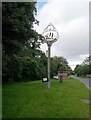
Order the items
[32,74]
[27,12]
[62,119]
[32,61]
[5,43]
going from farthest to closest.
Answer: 1. [32,74]
2. [32,61]
3. [27,12]
4. [5,43]
5. [62,119]

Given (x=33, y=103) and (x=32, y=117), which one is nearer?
(x=32, y=117)

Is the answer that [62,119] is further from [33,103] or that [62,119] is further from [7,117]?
[33,103]

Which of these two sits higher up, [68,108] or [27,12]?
[27,12]

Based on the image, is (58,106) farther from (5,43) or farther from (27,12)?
(27,12)

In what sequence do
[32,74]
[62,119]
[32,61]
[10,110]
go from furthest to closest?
[32,74] < [32,61] < [10,110] < [62,119]

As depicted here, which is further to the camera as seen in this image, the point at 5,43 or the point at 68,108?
the point at 5,43

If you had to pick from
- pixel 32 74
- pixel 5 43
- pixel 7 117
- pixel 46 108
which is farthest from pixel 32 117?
pixel 32 74

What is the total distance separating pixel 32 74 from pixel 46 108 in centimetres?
2330

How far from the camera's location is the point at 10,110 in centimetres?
1112

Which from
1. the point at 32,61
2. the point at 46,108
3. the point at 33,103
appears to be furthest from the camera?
the point at 32,61

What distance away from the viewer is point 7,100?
13188 mm

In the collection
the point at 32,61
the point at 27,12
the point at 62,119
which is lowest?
the point at 62,119

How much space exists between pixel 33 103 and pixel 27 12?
655 centimetres

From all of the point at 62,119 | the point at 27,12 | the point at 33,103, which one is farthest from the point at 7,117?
the point at 27,12
